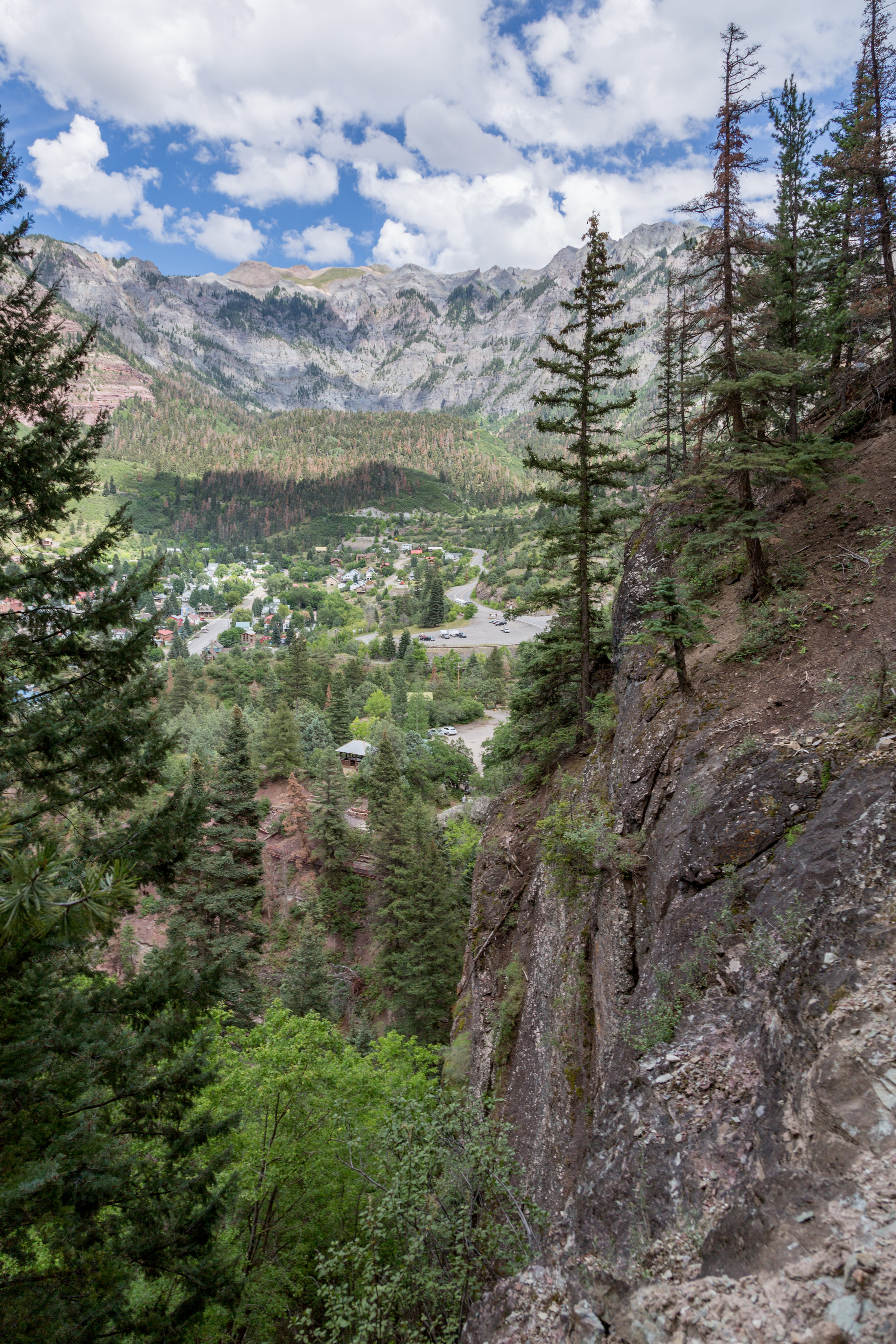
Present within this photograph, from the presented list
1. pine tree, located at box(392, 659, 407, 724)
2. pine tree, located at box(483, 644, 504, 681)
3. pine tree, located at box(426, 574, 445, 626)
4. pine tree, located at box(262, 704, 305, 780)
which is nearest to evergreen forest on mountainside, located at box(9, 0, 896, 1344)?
pine tree, located at box(262, 704, 305, 780)

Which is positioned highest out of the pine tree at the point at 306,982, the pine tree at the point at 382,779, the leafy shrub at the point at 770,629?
the leafy shrub at the point at 770,629

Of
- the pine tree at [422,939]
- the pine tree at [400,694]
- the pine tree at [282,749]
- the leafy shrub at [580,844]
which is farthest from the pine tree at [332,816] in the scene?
the pine tree at [400,694]

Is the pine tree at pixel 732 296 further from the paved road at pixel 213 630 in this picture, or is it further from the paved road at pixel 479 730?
the paved road at pixel 213 630

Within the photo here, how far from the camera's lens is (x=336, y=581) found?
6629 inches

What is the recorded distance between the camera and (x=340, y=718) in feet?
185

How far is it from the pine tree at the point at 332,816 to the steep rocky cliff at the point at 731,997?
20.4 metres

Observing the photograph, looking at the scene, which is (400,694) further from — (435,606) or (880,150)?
(880,150)

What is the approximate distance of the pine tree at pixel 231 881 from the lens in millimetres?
20750

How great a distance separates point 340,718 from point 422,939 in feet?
114

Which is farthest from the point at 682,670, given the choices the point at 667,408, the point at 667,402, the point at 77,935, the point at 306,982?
the point at 667,402

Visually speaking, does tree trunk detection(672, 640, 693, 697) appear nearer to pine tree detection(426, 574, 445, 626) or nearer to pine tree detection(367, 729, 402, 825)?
pine tree detection(367, 729, 402, 825)

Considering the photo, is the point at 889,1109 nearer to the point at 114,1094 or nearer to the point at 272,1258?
the point at 114,1094

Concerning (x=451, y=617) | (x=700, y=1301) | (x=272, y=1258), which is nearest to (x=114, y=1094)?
(x=700, y=1301)

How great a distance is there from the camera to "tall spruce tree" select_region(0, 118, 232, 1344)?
16.0ft
